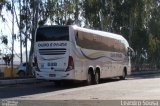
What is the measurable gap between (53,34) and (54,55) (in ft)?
4.12

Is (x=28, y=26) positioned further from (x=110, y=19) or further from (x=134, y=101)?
(x=134, y=101)

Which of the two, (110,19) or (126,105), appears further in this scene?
(110,19)

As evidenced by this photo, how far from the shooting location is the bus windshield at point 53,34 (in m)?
26.8

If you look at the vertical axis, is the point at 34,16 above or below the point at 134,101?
above

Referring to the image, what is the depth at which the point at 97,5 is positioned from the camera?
171 feet

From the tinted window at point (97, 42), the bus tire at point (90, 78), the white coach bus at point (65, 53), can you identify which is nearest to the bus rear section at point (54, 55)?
the white coach bus at point (65, 53)

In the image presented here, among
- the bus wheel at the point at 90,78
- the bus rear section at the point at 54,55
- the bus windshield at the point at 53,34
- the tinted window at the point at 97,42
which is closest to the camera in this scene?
the bus rear section at the point at 54,55

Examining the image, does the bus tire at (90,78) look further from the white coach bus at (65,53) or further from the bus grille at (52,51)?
the bus grille at (52,51)

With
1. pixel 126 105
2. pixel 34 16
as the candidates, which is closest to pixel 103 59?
pixel 34 16

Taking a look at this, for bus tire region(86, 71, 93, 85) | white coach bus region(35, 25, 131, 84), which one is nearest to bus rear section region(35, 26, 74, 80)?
white coach bus region(35, 25, 131, 84)

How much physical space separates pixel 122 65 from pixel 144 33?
100ft

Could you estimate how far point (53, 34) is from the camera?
89.0 feet

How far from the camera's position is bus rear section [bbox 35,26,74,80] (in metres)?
26.6

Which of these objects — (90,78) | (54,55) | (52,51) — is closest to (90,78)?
(90,78)
